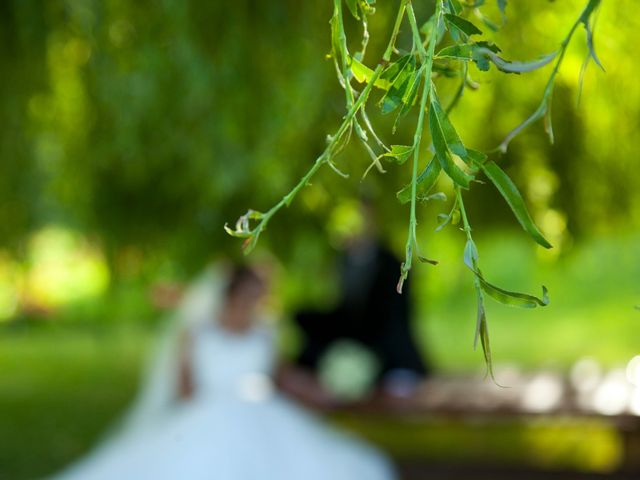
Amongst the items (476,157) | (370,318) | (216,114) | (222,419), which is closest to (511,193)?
(476,157)

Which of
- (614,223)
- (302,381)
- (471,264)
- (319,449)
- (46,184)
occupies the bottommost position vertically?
(471,264)

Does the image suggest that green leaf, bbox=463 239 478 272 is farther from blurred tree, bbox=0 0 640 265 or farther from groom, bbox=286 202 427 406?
groom, bbox=286 202 427 406

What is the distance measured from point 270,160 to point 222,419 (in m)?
1.24

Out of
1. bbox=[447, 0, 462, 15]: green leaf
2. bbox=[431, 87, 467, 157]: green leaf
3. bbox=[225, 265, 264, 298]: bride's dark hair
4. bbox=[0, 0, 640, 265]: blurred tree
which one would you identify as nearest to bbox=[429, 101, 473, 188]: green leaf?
bbox=[431, 87, 467, 157]: green leaf

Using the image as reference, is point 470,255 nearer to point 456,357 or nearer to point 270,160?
point 270,160

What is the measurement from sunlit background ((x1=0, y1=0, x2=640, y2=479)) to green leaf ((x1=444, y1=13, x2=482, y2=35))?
1422mm

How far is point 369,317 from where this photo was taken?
17.9 ft

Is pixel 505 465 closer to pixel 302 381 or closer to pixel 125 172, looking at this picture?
pixel 302 381

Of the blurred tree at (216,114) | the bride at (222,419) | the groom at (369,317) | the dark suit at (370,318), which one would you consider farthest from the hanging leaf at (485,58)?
the dark suit at (370,318)

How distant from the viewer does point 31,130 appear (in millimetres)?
3398

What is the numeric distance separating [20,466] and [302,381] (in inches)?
81.7

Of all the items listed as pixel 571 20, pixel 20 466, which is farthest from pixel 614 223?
pixel 20 466

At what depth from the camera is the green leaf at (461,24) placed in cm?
74

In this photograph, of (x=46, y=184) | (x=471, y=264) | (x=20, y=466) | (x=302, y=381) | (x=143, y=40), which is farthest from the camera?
(x=20, y=466)
